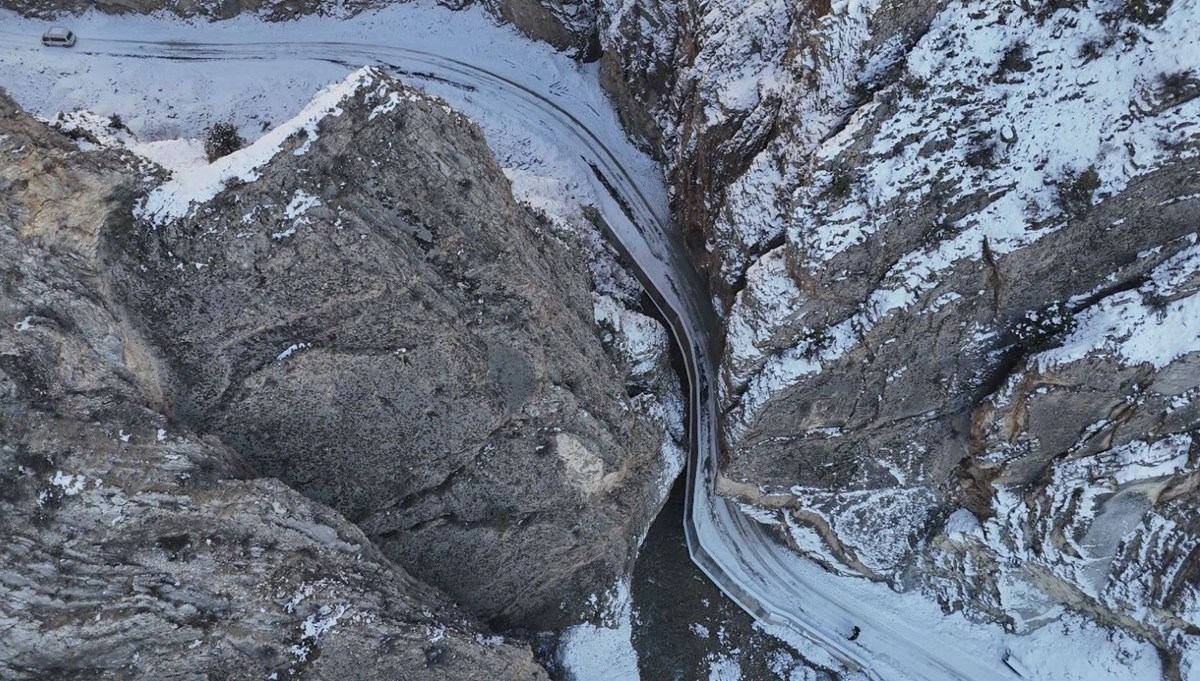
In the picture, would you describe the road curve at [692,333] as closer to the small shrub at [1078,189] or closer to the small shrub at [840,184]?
the small shrub at [840,184]

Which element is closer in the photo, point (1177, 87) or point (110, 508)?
point (110, 508)

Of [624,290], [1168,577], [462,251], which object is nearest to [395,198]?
[462,251]

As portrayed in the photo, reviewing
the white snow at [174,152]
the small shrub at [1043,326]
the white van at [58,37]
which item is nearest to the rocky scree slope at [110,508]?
the white snow at [174,152]

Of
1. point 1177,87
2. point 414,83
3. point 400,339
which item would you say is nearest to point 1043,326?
point 1177,87

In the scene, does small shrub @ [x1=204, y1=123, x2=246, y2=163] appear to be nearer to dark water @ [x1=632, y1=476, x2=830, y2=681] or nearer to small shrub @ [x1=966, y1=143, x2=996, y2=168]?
dark water @ [x1=632, y1=476, x2=830, y2=681]

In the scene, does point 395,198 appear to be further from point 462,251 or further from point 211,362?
point 211,362

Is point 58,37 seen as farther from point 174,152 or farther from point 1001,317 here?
point 1001,317
